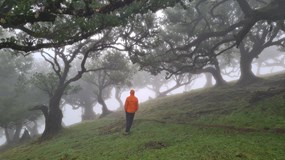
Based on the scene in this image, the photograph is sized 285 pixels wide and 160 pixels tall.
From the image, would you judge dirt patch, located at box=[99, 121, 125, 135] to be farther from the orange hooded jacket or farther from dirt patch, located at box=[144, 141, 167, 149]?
dirt patch, located at box=[144, 141, 167, 149]

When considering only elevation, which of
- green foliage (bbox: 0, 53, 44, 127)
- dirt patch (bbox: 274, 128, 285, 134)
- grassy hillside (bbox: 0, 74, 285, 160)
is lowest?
dirt patch (bbox: 274, 128, 285, 134)

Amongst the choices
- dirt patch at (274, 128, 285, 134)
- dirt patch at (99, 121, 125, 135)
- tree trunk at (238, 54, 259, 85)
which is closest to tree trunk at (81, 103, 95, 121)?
tree trunk at (238, 54, 259, 85)

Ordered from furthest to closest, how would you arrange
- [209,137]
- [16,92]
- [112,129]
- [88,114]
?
[88,114] → [16,92] → [112,129] → [209,137]

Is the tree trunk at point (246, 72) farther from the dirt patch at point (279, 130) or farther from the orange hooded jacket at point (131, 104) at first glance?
the dirt patch at point (279, 130)

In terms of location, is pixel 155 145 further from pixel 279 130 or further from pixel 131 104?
pixel 279 130

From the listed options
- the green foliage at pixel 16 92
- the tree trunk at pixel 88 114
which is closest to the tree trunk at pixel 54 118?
the green foliage at pixel 16 92

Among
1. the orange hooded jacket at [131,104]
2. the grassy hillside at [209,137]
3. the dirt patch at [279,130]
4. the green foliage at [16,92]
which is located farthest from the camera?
the green foliage at [16,92]

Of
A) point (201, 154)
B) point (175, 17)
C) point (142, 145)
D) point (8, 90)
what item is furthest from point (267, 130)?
point (8, 90)

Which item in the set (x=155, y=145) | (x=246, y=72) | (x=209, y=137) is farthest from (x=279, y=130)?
(x=246, y=72)

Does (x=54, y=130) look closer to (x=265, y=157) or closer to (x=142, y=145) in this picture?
(x=142, y=145)

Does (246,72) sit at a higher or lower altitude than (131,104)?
higher

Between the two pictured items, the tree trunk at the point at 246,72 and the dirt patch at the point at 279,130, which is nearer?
the dirt patch at the point at 279,130

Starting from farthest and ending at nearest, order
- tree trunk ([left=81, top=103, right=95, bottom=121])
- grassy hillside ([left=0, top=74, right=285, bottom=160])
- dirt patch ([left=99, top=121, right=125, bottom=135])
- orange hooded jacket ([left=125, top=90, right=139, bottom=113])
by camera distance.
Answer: tree trunk ([left=81, top=103, right=95, bottom=121]) < dirt patch ([left=99, top=121, right=125, bottom=135]) < orange hooded jacket ([left=125, top=90, right=139, bottom=113]) < grassy hillside ([left=0, top=74, right=285, bottom=160])

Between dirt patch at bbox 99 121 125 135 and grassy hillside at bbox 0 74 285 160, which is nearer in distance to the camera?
grassy hillside at bbox 0 74 285 160
